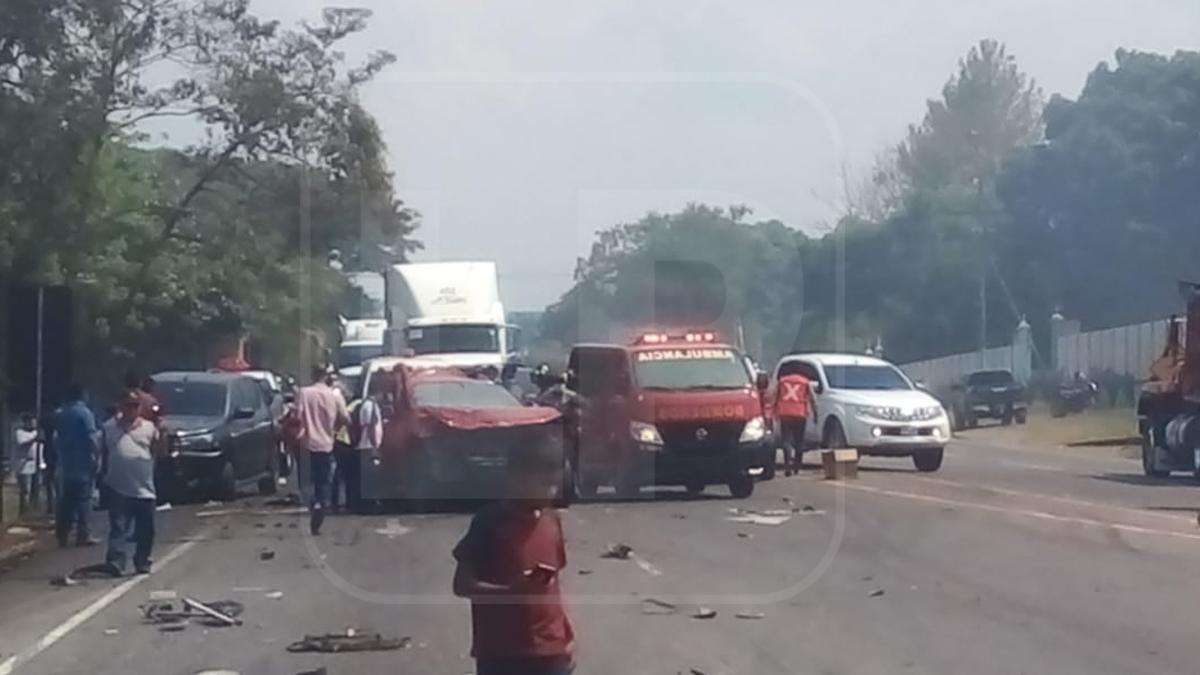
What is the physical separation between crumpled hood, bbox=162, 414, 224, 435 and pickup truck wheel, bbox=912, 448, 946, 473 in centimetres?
1094

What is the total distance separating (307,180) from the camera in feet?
145

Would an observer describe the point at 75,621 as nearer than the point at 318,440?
Yes

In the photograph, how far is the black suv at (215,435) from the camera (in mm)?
30734

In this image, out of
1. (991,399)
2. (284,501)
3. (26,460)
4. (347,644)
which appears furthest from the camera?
(991,399)

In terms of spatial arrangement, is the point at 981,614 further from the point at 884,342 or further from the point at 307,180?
the point at 884,342

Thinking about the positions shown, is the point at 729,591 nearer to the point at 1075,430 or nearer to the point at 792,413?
the point at 792,413

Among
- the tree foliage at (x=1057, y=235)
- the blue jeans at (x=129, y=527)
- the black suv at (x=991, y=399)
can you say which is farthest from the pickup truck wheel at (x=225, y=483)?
the black suv at (x=991, y=399)

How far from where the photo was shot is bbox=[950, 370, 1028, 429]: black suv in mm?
63812

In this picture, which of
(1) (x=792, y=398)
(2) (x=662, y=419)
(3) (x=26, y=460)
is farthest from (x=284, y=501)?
(1) (x=792, y=398)

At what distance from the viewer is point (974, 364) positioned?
79312 mm

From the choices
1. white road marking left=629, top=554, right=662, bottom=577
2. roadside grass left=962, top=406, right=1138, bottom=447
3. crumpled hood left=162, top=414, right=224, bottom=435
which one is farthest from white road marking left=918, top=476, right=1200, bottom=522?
roadside grass left=962, top=406, right=1138, bottom=447

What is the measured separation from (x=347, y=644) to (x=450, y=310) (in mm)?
28876

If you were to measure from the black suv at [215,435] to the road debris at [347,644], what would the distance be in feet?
50.7

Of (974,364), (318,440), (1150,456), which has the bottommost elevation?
(1150,456)
